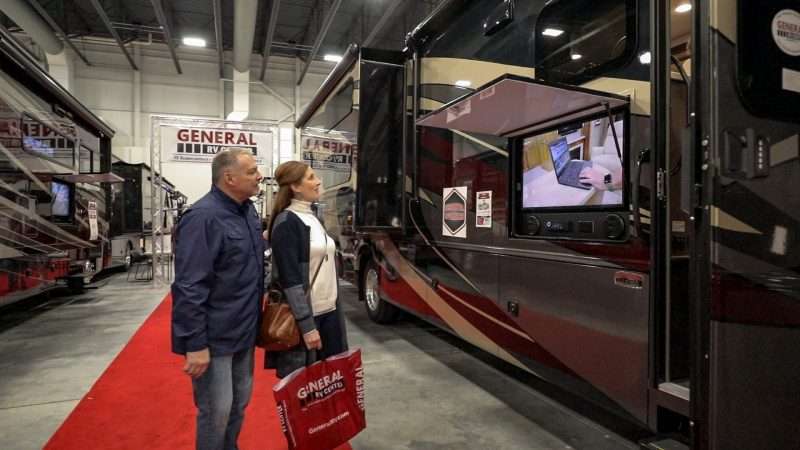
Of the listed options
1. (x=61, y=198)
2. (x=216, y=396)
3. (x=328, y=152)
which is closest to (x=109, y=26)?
(x=61, y=198)

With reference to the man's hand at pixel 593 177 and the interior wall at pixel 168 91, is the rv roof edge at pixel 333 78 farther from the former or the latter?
the interior wall at pixel 168 91

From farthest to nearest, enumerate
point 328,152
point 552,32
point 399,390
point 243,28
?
point 243,28 → point 328,152 → point 399,390 → point 552,32

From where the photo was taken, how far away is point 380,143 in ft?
14.7

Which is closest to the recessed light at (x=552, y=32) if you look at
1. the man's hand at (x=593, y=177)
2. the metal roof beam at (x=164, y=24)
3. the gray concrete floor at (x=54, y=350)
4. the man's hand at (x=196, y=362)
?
the man's hand at (x=593, y=177)

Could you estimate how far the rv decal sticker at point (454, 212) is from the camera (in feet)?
11.4

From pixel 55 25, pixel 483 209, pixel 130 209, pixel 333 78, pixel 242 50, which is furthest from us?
pixel 242 50

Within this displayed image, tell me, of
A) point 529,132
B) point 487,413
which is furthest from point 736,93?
point 487,413

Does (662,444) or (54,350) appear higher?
(662,444)

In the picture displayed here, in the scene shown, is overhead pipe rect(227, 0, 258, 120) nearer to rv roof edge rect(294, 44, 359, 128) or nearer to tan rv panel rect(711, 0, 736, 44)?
rv roof edge rect(294, 44, 359, 128)

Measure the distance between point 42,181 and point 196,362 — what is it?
17.1 ft

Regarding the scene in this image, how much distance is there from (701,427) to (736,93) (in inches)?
38.2

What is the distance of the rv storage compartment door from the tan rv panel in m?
2.99


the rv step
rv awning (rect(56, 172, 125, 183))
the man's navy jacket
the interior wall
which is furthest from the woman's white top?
the interior wall

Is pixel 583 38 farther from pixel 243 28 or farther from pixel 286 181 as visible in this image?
pixel 243 28
